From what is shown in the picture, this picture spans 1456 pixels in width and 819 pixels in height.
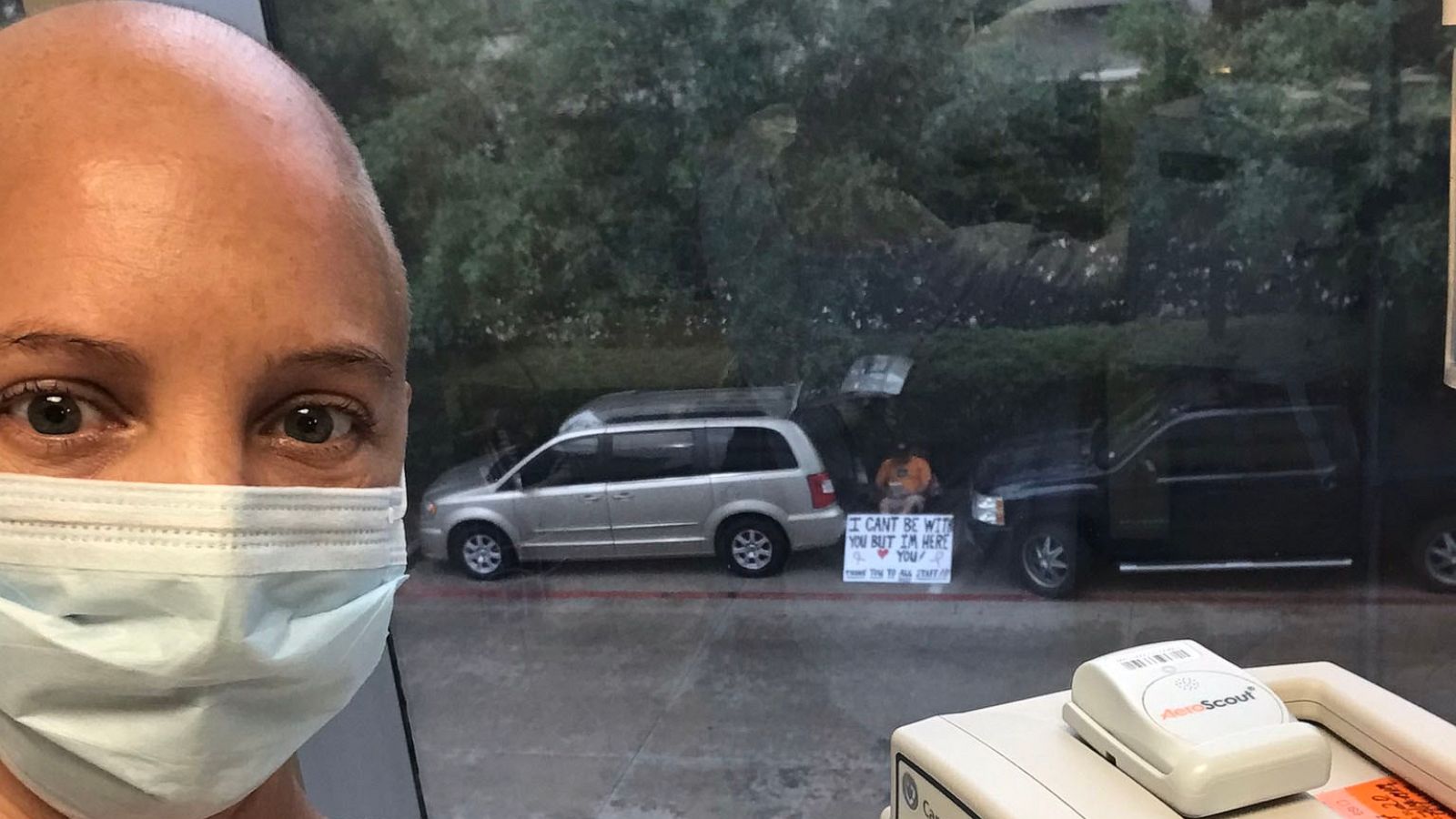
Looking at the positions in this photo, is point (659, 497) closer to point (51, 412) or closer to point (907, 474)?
point (907, 474)

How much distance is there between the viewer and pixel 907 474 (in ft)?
5.53

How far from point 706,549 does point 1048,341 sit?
62 centimetres

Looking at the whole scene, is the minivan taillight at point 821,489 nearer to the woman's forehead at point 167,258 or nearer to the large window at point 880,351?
the large window at point 880,351

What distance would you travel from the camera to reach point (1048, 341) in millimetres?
1621

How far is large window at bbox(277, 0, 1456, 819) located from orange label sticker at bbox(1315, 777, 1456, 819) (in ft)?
2.51

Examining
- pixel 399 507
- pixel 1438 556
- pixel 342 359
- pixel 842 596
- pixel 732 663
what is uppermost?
pixel 342 359

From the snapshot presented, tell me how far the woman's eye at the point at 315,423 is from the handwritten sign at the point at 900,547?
1116 millimetres

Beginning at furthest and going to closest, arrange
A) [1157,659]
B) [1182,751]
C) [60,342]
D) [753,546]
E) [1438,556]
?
[753,546], [1438,556], [1157,659], [1182,751], [60,342]

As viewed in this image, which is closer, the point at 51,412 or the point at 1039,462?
the point at 51,412

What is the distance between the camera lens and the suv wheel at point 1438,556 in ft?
4.75

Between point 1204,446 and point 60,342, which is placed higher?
point 60,342

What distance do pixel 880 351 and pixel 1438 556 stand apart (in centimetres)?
81

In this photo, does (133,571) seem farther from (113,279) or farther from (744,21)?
(744,21)

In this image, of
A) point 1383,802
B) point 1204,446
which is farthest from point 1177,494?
point 1383,802
